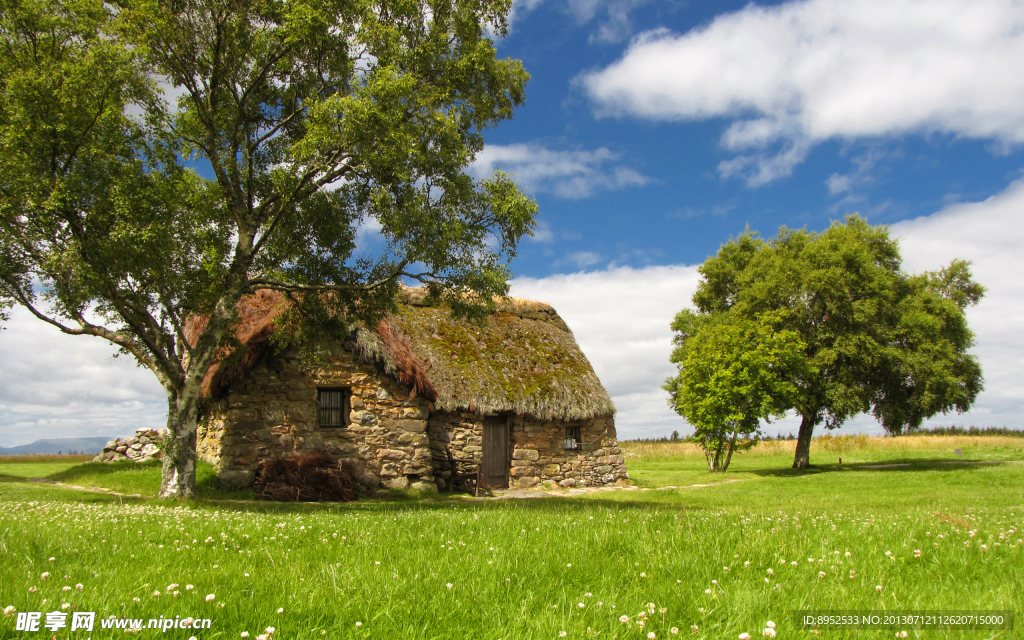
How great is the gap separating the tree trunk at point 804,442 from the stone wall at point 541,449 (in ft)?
44.1

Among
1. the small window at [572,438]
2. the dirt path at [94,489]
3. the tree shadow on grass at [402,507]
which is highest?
the small window at [572,438]

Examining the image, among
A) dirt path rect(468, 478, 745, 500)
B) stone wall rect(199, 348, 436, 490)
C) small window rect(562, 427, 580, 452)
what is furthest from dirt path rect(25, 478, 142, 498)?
small window rect(562, 427, 580, 452)

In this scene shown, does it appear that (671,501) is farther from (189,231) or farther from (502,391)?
(189,231)

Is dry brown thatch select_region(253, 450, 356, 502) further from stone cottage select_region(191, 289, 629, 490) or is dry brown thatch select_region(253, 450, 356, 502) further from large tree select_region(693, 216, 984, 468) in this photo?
large tree select_region(693, 216, 984, 468)

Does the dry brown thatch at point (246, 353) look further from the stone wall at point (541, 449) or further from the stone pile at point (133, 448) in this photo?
the stone pile at point (133, 448)

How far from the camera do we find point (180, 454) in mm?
13688

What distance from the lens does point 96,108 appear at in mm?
12336

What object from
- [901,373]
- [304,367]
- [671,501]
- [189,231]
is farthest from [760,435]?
[189,231]

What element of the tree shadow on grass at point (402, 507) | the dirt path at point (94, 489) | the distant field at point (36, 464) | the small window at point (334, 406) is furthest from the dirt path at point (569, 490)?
the distant field at point (36, 464)

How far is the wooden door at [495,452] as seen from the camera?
828 inches

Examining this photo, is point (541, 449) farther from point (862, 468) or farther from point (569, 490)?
point (862, 468)

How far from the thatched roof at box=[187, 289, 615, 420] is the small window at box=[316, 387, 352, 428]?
4.87 feet

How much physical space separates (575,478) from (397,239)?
41.4 feet

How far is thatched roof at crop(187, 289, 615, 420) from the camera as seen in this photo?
61.2 ft
